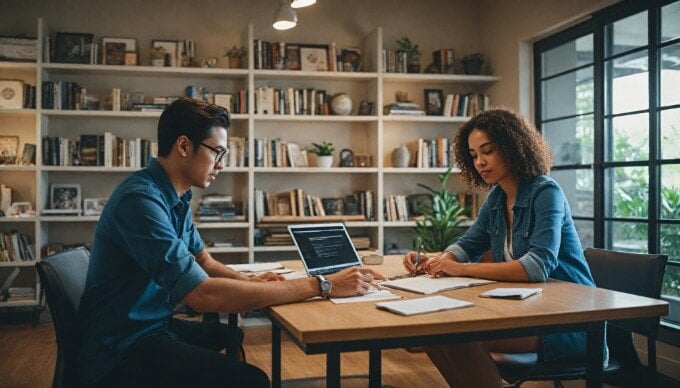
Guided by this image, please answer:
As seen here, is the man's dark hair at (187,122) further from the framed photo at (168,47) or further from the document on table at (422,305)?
the framed photo at (168,47)

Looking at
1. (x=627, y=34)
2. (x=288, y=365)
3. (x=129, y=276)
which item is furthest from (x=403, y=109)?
(x=129, y=276)

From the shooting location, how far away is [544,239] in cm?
214

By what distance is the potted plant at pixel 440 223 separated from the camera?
5.07 m

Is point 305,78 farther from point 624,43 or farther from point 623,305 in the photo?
point 623,305

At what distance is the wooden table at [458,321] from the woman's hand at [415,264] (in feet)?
1.37

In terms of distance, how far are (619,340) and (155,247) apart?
1679 mm

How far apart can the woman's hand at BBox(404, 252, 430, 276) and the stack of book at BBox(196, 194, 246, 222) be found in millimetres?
2878

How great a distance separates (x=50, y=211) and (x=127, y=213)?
352 centimetres

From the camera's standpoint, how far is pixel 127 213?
5.64ft

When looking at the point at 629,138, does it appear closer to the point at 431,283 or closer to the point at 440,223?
the point at 440,223

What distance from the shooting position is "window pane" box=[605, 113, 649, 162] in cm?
389

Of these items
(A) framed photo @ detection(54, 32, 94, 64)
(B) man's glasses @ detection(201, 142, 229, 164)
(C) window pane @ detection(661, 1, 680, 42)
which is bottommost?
(B) man's glasses @ detection(201, 142, 229, 164)

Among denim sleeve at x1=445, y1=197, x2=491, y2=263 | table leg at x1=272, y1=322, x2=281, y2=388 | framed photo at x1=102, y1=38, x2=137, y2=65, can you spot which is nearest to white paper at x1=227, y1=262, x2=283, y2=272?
table leg at x1=272, y1=322, x2=281, y2=388

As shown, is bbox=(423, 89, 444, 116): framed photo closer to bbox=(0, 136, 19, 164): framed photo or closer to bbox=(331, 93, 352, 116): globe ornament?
bbox=(331, 93, 352, 116): globe ornament
